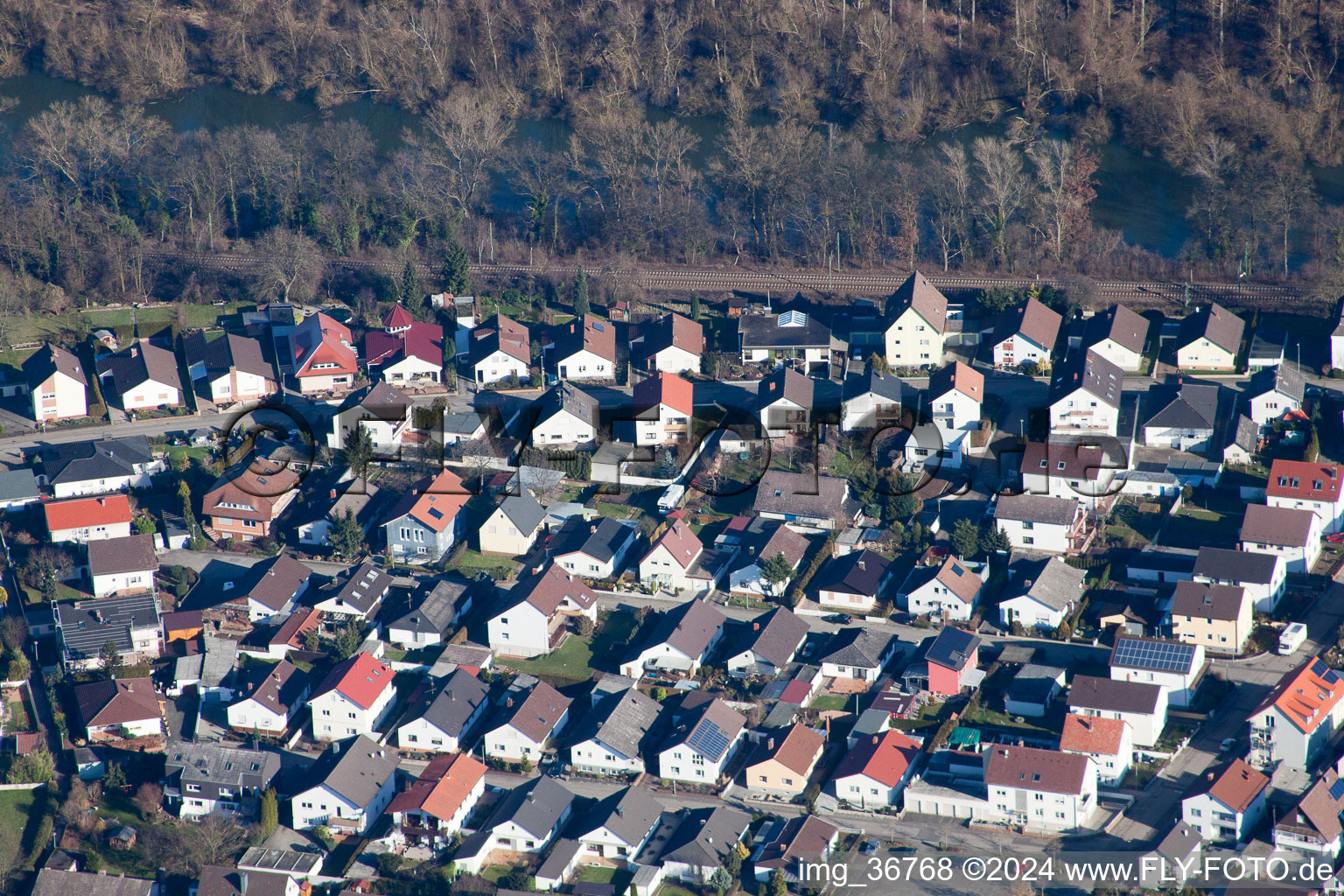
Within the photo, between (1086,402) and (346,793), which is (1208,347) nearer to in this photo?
(1086,402)

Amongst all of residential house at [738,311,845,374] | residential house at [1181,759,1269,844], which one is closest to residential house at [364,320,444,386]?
residential house at [738,311,845,374]

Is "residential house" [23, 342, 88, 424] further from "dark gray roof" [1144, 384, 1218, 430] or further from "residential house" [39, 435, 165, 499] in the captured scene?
"dark gray roof" [1144, 384, 1218, 430]

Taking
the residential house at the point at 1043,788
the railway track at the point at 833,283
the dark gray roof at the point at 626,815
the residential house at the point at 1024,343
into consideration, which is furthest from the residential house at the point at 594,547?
the railway track at the point at 833,283

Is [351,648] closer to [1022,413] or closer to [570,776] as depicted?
[570,776]

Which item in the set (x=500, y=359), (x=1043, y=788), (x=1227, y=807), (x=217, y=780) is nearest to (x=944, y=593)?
(x=1043, y=788)

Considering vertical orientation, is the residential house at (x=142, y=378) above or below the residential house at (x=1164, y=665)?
above

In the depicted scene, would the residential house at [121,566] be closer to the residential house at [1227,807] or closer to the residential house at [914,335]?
the residential house at [914,335]

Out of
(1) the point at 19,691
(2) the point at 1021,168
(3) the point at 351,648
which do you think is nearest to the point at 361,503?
(3) the point at 351,648
